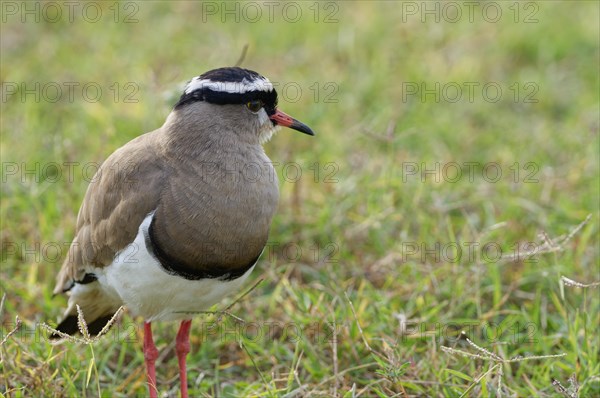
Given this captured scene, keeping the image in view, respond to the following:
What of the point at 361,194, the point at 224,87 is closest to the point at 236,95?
the point at 224,87

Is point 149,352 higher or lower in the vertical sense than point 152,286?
lower

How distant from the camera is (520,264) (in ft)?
16.6

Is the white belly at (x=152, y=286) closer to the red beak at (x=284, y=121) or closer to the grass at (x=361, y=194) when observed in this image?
the grass at (x=361, y=194)

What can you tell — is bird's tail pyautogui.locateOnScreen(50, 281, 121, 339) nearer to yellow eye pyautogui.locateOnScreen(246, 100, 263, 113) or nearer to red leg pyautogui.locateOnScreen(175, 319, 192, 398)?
red leg pyautogui.locateOnScreen(175, 319, 192, 398)

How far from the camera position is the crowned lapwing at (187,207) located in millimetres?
3711

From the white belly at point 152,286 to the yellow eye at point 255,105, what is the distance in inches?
28.4

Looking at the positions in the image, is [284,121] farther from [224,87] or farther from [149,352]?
[149,352]

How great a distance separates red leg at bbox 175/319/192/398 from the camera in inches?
164

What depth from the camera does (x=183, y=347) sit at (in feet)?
14.0

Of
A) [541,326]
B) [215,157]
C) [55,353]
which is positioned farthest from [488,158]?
[55,353]

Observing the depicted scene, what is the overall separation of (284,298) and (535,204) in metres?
1.78

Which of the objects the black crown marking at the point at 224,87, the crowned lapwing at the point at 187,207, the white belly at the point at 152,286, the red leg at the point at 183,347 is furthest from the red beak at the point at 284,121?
the red leg at the point at 183,347

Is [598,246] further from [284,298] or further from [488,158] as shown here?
[284,298]

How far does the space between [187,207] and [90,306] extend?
1.04 meters
